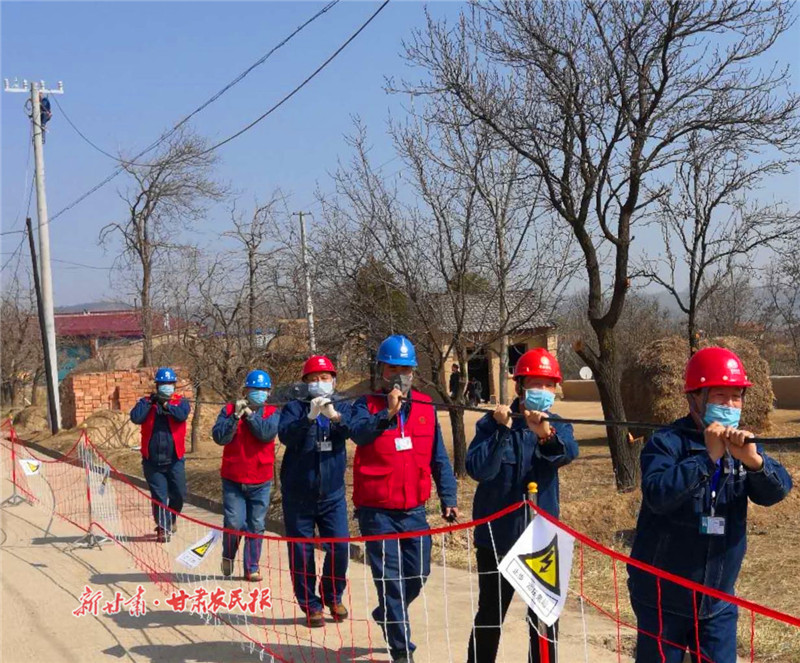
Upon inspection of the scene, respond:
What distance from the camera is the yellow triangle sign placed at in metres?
3.92

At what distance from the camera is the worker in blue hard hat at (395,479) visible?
5578 mm

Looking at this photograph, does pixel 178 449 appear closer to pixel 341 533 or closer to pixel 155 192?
pixel 341 533

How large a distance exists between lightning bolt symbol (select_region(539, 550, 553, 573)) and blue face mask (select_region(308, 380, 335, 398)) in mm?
3007

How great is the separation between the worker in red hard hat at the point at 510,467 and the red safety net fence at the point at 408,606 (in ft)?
0.10

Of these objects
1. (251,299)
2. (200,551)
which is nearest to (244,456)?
(200,551)

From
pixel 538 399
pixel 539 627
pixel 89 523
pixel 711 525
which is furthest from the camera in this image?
pixel 89 523

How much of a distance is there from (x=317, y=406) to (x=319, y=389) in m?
0.32

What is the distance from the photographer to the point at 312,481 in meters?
6.61

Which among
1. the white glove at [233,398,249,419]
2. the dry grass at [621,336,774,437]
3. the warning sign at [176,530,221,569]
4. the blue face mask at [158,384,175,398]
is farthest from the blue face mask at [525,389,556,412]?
the dry grass at [621,336,774,437]

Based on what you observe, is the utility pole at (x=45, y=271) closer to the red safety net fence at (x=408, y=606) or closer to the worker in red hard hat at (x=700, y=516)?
the red safety net fence at (x=408, y=606)

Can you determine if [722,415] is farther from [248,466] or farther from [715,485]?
[248,466]

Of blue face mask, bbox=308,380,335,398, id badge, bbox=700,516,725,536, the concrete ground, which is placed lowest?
the concrete ground

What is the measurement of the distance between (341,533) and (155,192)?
23.7 m

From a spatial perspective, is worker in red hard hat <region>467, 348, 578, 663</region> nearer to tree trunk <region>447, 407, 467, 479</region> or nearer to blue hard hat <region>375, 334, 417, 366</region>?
blue hard hat <region>375, 334, 417, 366</region>
